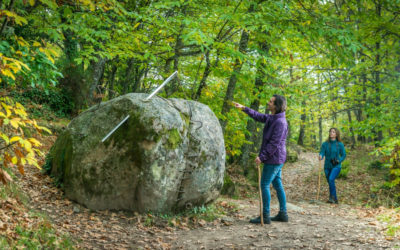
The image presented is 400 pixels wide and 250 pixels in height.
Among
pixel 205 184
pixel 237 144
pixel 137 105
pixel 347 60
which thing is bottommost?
pixel 205 184

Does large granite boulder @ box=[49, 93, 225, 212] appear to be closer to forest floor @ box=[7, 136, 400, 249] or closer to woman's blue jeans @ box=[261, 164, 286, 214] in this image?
forest floor @ box=[7, 136, 400, 249]

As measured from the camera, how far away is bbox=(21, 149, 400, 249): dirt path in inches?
173

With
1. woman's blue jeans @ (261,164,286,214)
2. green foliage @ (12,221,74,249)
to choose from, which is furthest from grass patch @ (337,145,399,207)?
green foliage @ (12,221,74,249)

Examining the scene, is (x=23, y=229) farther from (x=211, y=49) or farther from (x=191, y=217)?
(x=211, y=49)

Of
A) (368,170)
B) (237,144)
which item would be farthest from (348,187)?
(237,144)

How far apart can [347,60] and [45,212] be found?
7152 millimetres

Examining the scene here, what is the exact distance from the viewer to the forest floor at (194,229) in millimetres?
4398

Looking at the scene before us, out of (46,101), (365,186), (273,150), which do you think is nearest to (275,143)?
(273,150)

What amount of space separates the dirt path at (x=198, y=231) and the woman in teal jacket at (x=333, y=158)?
2494mm

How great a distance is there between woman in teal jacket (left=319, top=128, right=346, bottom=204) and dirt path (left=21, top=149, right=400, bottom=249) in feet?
8.18

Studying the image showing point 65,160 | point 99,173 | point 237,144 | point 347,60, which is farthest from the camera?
point 237,144

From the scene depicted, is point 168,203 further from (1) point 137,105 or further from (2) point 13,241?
(2) point 13,241

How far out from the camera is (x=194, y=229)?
5355 mm

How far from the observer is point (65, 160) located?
233 inches
